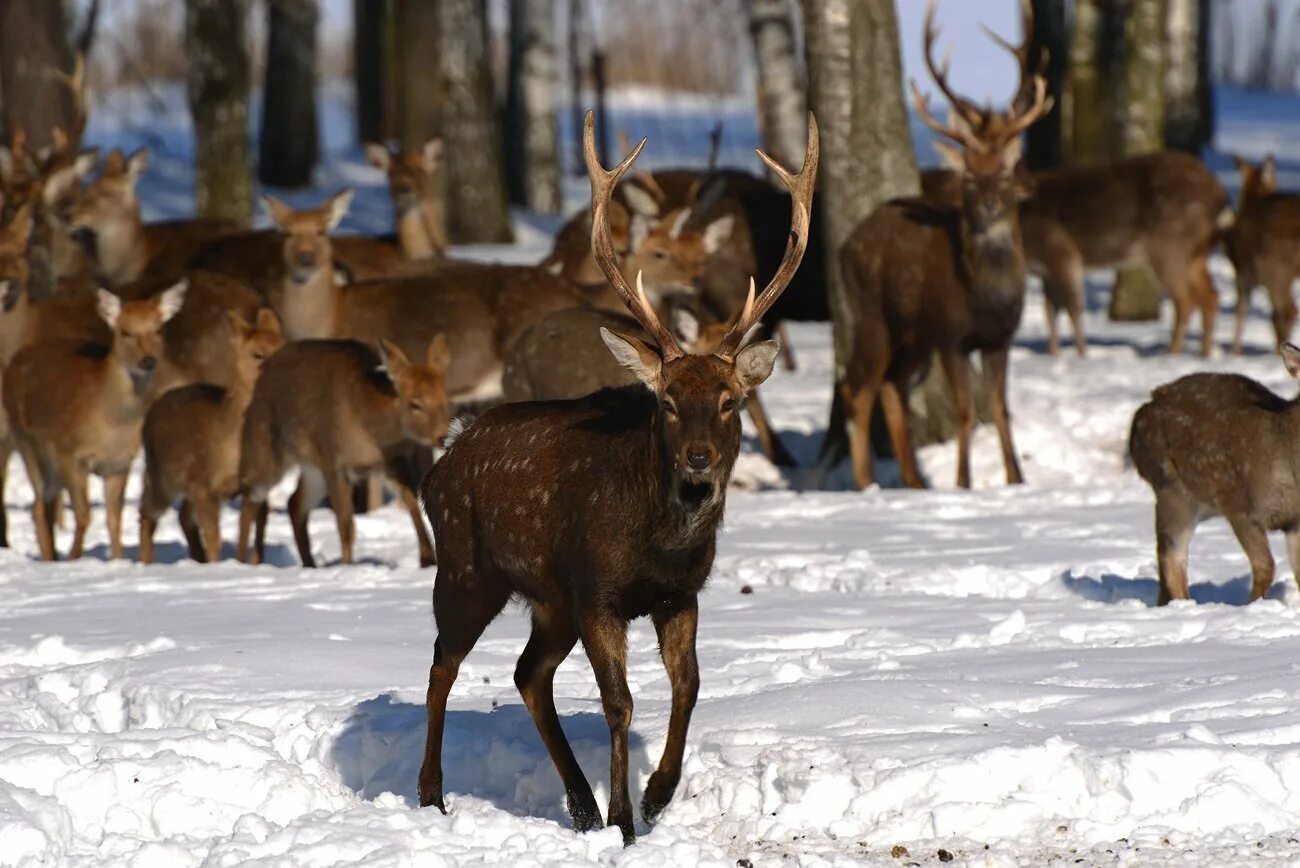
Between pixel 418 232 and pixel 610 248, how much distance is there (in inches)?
436

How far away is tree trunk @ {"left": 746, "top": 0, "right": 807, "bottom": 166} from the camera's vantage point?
18.1 metres

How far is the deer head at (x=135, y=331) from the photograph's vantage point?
40.2ft

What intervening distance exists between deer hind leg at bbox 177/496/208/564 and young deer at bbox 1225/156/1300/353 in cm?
884

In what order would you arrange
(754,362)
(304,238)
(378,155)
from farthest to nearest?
1. (378,155)
2. (304,238)
3. (754,362)

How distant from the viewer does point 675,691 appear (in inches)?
236

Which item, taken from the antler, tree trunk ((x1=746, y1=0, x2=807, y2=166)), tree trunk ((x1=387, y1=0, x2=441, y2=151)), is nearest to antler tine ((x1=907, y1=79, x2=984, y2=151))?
tree trunk ((x1=746, y1=0, x2=807, y2=166))

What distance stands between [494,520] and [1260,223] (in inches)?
490

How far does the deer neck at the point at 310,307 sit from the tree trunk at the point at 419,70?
648 centimetres

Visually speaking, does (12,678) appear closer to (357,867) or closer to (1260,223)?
(357,867)

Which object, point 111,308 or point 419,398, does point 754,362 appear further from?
point 111,308

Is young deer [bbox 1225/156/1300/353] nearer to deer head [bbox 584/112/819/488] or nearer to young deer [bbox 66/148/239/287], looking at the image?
young deer [bbox 66/148/239/287]

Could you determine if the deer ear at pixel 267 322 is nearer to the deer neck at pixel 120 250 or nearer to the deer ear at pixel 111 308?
the deer ear at pixel 111 308

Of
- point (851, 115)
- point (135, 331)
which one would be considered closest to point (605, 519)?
point (135, 331)

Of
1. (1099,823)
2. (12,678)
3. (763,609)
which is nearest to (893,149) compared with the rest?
(763,609)
